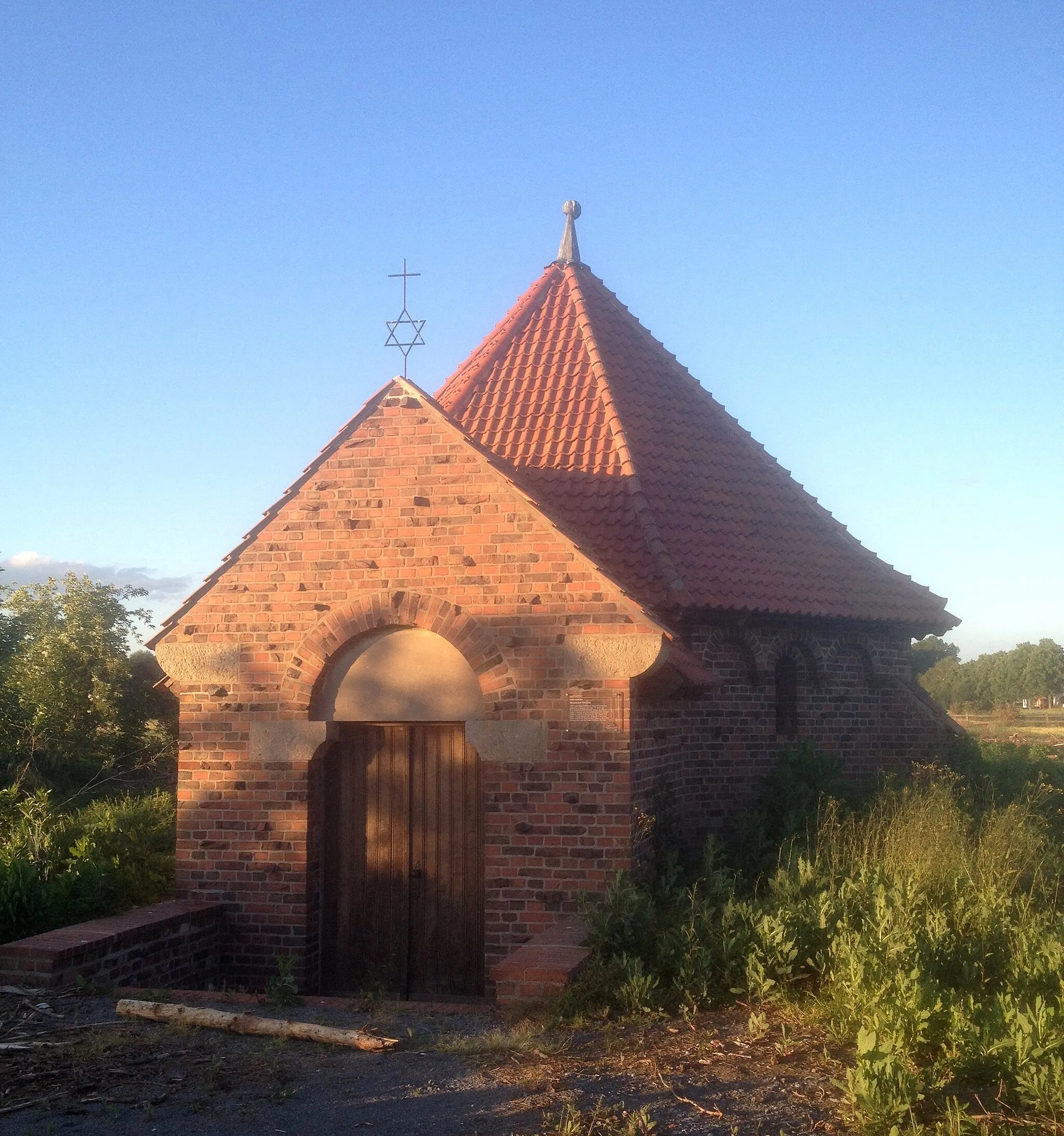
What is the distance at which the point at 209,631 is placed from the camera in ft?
32.2

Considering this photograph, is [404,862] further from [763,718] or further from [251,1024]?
[763,718]

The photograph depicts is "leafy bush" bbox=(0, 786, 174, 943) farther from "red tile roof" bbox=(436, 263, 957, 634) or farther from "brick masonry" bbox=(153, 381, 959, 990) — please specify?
"red tile roof" bbox=(436, 263, 957, 634)

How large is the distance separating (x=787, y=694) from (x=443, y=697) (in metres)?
4.08

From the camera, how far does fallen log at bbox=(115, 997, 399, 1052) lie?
20.9 ft

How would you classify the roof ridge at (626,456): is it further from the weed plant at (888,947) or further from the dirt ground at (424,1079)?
the dirt ground at (424,1079)

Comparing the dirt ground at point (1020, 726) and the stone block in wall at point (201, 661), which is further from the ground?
the stone block in wall at point (201, 661)

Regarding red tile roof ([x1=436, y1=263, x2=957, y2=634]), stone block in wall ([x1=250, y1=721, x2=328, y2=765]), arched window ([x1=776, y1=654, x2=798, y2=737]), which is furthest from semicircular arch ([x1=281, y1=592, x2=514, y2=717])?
arched window ([x1=776, y1=654, x2=798, y2=737])

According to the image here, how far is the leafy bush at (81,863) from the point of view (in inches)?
351

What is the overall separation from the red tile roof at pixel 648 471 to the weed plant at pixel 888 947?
7.90 ft

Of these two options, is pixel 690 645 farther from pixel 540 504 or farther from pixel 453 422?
pixel 453 422

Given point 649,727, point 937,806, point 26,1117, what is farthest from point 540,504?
point 26,1117

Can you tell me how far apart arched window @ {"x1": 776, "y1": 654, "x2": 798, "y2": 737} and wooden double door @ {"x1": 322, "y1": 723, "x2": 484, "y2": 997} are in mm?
3717

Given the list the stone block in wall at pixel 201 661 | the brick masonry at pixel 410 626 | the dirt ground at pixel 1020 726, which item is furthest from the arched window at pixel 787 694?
the dirt ground at pixel 1020 726

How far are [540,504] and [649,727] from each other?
219cm
